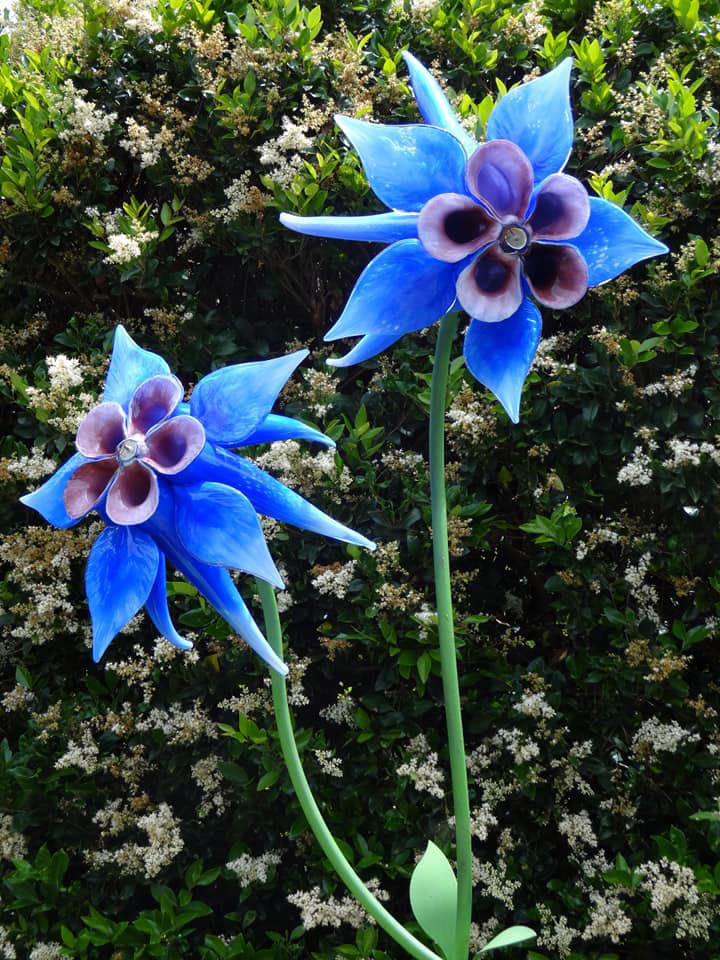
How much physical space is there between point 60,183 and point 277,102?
61 centimetres

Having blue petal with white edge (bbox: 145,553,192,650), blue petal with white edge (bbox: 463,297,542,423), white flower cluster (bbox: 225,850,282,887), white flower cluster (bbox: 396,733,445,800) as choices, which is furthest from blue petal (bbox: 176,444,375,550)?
white flower cluster (bbox: 225,850,282,887)

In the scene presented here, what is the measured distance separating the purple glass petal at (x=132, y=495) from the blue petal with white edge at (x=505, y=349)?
1.22 feet

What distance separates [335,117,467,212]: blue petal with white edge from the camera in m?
0.91

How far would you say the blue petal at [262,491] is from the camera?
92 cm

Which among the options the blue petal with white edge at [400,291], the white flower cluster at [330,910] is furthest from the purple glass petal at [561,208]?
the white flower cluster at [330,910]

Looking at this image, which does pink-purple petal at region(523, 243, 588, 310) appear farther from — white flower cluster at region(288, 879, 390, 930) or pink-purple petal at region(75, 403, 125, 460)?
white flower cluster at region(288, 879, 390, 930)

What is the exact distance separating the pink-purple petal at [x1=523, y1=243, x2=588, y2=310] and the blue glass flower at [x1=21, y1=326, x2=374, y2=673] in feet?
0.85

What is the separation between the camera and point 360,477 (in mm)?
1948

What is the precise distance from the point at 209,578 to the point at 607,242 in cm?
57

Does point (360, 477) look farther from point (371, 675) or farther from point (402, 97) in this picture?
point (402, 97)

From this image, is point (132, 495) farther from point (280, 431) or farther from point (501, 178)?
point (501, 178)

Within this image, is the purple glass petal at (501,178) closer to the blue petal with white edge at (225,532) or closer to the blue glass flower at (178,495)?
the blue glass flower at (178,495)

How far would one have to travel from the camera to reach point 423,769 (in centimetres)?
184

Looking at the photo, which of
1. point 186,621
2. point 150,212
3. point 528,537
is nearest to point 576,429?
point 528,537
